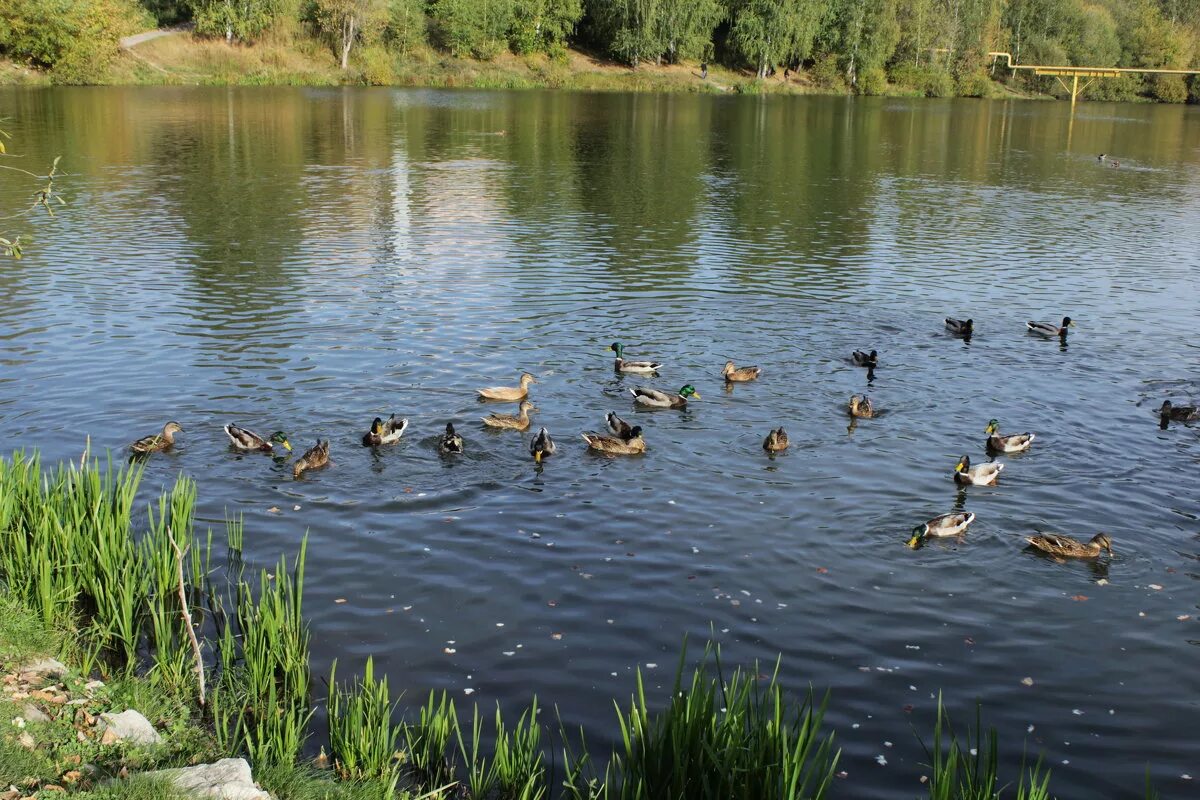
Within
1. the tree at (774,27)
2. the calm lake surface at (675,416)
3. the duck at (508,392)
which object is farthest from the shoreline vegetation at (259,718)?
the tree at (774,27)

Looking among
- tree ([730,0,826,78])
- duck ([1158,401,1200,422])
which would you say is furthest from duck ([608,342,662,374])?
tree ([730,0,826,78])

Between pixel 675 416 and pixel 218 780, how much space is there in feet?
45.8

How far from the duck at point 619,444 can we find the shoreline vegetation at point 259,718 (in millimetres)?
6717

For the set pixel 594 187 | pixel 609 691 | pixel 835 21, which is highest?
pixel 835 21

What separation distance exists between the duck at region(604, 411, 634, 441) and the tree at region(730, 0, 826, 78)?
113801mm

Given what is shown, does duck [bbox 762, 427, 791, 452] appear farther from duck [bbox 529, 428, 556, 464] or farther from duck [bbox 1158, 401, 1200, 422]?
duck [bbox 1158, 401, 1200, 422]

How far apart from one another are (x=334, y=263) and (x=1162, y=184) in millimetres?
44035

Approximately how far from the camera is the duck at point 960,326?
27219mm

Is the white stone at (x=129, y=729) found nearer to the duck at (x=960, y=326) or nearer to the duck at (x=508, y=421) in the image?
the duck at (x=508, y=421)

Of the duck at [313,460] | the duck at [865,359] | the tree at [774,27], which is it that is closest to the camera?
the duck at [313,460]

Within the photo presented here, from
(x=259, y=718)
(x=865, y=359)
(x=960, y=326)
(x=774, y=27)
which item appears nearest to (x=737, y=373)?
(x=865, y=359)

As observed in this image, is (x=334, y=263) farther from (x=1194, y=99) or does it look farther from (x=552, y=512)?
(x=1194, y=99)

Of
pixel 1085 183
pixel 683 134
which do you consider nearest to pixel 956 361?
pixel 1085 183

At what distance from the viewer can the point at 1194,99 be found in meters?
146
